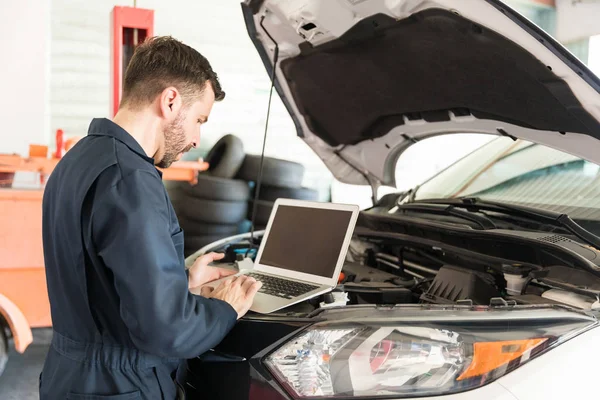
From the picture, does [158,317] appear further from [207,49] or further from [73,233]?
[207,49]

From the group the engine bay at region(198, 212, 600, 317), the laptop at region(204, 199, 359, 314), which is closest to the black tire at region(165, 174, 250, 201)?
the engine bay at region(198, 212, 600, 317)

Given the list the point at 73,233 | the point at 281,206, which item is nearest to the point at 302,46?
the point at 281,206

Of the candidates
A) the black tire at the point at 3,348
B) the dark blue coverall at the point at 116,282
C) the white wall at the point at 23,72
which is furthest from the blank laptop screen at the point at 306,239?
the white wall at the point at 23,72

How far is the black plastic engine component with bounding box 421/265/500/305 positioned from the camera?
1.44 metres

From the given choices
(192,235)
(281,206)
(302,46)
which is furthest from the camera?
(192,235)

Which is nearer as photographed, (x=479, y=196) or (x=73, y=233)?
(x=73, y=233)

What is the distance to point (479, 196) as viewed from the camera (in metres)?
2.03

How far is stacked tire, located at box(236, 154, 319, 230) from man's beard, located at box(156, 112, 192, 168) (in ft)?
8.53

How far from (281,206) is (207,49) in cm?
261

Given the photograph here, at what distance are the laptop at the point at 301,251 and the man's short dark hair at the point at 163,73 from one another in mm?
574

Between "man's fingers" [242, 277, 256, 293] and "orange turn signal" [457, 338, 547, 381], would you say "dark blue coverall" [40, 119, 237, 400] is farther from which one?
"orange turn signal" [457, 338, 547, 381]

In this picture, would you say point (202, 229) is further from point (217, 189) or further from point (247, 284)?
point (247, 284)

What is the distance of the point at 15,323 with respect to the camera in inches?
96.8

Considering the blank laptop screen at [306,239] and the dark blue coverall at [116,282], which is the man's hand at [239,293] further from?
the blank laptop screen at [306,239]
